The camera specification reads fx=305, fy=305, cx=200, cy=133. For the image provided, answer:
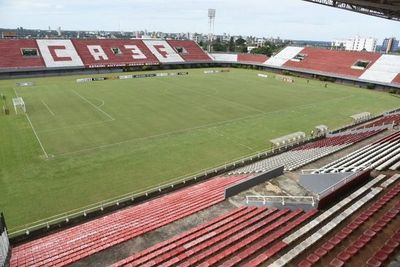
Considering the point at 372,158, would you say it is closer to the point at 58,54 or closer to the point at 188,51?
the point at 58,54

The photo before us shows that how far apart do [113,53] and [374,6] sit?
6561 cm

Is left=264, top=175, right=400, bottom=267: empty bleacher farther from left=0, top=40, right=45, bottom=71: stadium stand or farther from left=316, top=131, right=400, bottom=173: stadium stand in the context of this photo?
left=0, top=40, right=45, bottom=71: stadium stand

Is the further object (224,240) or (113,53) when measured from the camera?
(113,53)

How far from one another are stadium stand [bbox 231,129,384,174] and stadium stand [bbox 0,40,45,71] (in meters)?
56.6

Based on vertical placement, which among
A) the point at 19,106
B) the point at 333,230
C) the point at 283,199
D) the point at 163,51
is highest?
the point at 163,51

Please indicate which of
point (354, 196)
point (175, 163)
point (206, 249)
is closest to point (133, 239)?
point (206, 249)

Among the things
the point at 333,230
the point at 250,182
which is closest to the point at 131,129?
the point at 250,182

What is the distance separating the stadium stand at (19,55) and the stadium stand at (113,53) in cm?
923

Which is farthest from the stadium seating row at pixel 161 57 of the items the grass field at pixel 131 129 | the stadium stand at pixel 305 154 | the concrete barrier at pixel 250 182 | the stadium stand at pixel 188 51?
the concrete barrier at pixel 250 182

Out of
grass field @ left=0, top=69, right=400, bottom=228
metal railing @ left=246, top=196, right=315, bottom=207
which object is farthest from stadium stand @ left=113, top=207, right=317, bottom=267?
grass field @ left=0, top=69, right=400, bottom=228

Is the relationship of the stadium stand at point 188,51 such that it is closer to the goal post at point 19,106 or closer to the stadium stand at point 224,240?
the goal post at point 19,106

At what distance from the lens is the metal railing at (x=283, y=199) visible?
1306 centimetres

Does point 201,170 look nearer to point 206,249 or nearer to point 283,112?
point 206,249

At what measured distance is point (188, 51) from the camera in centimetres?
8644
